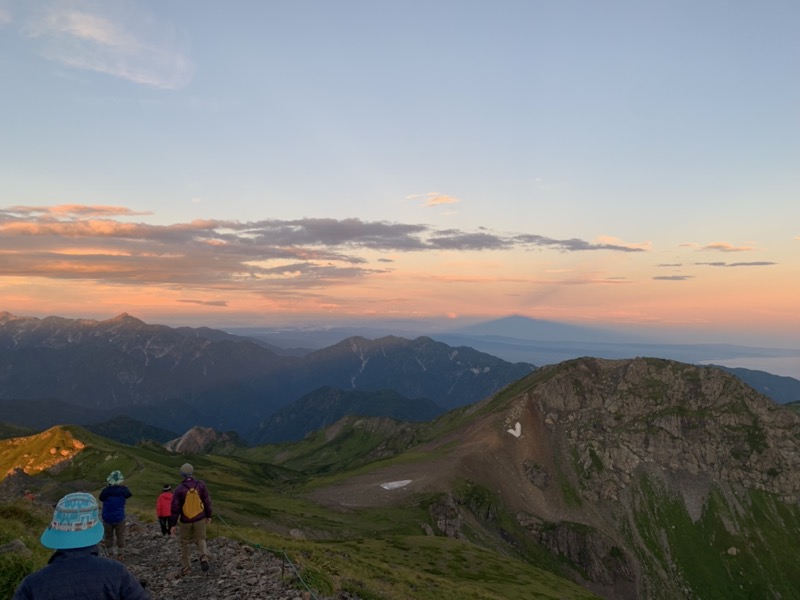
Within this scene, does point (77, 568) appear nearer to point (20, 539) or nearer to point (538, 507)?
point (20, 539)

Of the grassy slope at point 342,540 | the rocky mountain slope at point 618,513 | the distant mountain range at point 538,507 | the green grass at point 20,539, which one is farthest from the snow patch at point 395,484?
the green grass at point 20,539

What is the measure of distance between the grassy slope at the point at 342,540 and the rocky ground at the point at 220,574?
55.4 inches

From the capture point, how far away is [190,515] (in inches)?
813

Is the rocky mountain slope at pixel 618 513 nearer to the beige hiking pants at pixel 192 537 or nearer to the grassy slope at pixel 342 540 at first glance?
the grassy slope at pixel 342 540

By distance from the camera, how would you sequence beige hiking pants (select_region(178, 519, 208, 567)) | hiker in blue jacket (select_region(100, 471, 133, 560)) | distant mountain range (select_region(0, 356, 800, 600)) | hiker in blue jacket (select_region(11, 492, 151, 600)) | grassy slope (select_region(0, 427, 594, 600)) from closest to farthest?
hiker in blue jacket (select_region(11, 492, 151, 600)) < beige hiking pants (select_region(178, 519, 208, 567)) < hiker in blue jacket (select_region(100, 471, 133, 560)) < grassy slope (select_region(0, 427, 594, 600)) < distant mountain range (select_region(0, 356, 800, 600))

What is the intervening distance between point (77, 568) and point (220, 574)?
16027 mm

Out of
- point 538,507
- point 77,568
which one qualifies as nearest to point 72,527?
point 77,568

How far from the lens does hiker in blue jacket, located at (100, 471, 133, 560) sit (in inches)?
918

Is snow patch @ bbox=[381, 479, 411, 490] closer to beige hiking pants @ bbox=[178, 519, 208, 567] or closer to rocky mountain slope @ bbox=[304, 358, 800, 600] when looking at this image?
rocky mountain slope @ bbox=[304, 358, 800, 600]

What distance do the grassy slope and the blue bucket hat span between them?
11006 mm

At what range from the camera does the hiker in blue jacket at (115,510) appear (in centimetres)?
2333

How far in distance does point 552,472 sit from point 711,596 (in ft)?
202

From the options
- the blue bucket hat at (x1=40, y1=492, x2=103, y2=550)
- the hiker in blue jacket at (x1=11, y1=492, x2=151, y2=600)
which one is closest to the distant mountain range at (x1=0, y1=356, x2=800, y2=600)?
the hiker in blue jacket at (x1=11, y1=492, x2=151, y2=600)

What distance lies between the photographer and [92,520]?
8.12m
